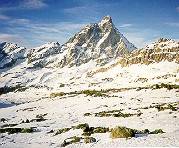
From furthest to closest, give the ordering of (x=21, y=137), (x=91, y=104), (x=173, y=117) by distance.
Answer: (x=91, y=104)
(x=173, y=117)
(x=21, y=137)

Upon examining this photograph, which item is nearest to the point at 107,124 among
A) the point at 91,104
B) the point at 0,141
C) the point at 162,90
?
the point at 0,141

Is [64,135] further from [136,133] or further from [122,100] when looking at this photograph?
[122,100]

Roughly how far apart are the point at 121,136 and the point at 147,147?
540 centimetres

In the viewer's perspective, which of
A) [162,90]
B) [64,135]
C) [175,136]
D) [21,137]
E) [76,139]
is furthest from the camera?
[162,90]

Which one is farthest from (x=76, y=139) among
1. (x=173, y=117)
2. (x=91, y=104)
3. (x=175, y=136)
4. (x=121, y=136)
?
(x=91, y=104)

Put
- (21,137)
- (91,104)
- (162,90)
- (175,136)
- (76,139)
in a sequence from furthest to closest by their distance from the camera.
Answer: (162,90) < (91,104) < (21,137) < (76,139) < (175,136)

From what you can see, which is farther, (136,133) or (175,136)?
(136,133)

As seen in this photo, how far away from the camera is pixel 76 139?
34969 mm

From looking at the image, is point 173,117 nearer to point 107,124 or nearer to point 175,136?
point 107,124

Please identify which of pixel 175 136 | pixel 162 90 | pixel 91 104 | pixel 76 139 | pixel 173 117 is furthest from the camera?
pixel 162 90

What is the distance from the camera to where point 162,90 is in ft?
295

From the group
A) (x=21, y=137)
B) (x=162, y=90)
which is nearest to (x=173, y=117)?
(x=21, y=137)

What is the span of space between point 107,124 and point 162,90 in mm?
46244

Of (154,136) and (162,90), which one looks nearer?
(154,136)
